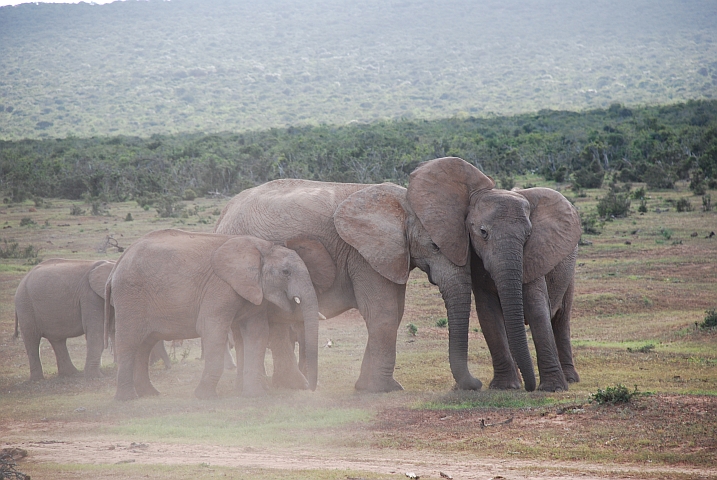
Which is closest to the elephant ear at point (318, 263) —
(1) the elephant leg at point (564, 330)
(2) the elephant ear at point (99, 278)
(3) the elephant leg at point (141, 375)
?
(3) the elephant leg at point (141, 375)

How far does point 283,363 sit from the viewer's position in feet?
42.1

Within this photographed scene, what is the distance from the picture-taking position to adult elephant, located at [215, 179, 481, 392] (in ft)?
39.1

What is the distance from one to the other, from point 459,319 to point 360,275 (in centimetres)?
174

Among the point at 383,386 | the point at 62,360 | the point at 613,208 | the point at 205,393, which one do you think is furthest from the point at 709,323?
the point at 613,208

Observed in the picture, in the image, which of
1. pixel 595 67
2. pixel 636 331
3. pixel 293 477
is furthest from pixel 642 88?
pixel 293 477

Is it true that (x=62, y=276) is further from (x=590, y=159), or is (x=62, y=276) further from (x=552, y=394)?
(x=590, y=159)

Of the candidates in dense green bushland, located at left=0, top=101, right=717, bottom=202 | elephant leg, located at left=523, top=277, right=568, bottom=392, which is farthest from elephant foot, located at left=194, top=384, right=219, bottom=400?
dense green bushland, located at left=0, top=101, right=717, bottom=202

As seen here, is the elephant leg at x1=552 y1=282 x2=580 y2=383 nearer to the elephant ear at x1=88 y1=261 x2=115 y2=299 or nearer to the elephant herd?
the elephant herd

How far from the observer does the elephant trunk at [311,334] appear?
1152cm

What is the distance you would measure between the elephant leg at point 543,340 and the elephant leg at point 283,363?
366 centimetres

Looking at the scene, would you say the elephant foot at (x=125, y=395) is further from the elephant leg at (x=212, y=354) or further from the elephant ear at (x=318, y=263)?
the elephant ear at (x=318, y=263)

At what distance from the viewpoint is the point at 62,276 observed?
1481 cm

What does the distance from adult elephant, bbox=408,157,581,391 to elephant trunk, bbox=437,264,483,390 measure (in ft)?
0.06

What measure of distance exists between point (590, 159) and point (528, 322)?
35.4 m
